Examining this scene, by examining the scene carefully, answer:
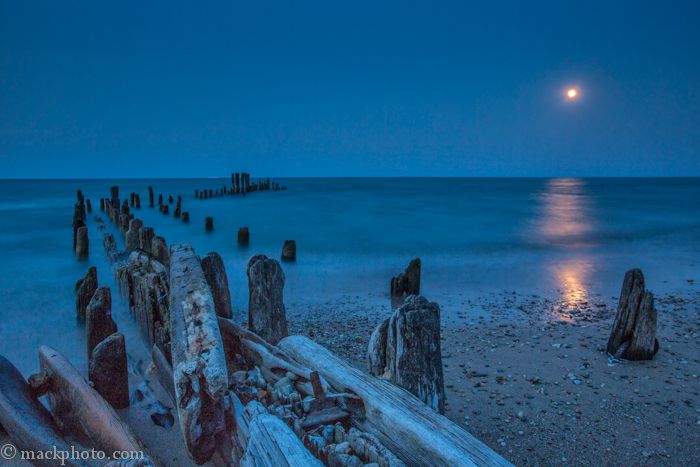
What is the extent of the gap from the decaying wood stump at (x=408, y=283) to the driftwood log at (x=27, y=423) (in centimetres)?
558

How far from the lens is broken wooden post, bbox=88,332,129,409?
2855mm

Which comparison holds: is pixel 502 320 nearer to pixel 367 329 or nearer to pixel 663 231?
pixel 367 329

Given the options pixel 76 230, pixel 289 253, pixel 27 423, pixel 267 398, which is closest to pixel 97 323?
pixel 27 423

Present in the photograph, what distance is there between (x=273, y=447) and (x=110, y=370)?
1899mm

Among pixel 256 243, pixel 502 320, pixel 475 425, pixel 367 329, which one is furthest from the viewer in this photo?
pixel 256 243

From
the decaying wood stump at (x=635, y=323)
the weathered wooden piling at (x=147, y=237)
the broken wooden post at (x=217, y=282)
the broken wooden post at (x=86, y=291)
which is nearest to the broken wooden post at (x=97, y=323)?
the broken wooden post at (x=217, y=282)

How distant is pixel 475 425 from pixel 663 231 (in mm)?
19786

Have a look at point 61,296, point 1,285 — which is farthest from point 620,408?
point 1,285

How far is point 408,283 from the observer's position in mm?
7164

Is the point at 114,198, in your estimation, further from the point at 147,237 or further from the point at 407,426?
the point at 407,426

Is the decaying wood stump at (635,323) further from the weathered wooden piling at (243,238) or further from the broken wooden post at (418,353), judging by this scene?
the weathered wooden piling at (243,238)

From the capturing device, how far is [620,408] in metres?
3.54

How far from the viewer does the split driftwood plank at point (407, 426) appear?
1748mm

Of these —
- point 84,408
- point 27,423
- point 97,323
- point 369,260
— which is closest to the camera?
point 27,423
